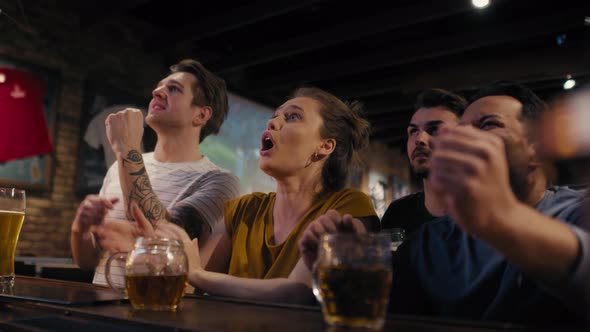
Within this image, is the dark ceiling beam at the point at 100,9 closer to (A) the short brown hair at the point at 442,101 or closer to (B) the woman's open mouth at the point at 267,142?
(A) the short brown hair at the point at 442,101

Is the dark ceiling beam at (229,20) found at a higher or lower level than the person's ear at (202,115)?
higher

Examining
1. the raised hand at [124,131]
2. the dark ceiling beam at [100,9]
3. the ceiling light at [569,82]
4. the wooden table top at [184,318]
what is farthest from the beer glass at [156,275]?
the ceiling light at [569,82]

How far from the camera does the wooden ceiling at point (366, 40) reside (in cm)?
426

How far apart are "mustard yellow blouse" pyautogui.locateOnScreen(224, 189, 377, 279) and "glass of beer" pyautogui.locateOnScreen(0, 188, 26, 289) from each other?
631mm

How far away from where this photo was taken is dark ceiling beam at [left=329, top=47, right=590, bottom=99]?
4910 millimetres

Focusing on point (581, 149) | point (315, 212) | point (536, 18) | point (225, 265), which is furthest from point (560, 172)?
point (536, 18)

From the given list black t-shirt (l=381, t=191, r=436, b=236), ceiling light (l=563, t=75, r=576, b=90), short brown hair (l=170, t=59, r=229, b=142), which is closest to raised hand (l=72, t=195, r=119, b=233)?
short brown hair (l=170, t=59, r=229, b=142)

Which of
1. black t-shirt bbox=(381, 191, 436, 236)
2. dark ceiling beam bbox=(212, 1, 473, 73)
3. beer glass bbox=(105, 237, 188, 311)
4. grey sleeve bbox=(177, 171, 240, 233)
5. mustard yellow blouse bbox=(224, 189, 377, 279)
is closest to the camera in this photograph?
beer glass bbox=(105, 237, 188, 311)

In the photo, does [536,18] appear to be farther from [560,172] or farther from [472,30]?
[560,172]

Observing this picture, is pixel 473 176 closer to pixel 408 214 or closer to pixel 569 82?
pixel 408 214

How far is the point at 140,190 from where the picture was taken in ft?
6.00

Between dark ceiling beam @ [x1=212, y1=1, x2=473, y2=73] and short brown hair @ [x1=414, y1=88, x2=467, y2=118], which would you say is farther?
dark ceiling beam @ [x1=212, y1=1, x2=473, y2=73]

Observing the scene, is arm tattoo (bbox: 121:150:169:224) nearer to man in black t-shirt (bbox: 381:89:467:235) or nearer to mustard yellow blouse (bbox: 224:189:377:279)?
mustard yellow blouse (bbox: 224:189:377:279)

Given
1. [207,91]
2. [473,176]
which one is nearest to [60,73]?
[207,91]
